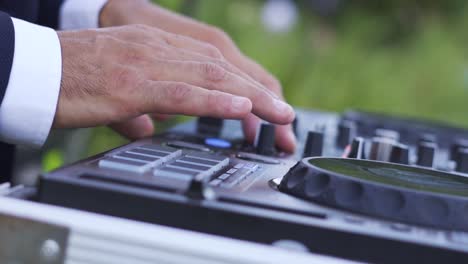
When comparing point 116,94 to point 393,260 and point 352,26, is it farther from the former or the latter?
point 352,26

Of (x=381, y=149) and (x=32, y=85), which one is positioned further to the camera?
(x=381, y=149)

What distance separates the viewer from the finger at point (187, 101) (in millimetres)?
792

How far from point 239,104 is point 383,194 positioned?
10.3 inches

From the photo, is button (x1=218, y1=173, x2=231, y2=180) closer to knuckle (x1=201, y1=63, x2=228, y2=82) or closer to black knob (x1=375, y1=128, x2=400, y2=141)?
knuckle (x1=201, y1=63, x2=228, y2=82)

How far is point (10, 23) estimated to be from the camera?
77 centimetres

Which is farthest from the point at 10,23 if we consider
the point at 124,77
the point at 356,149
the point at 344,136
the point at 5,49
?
the point at 344,136

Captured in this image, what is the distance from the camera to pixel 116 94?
0.80 m

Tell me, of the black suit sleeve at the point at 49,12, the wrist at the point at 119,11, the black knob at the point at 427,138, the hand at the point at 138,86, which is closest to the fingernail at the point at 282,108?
the hand at the point at 138,86

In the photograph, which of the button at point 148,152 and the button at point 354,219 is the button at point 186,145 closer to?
the button at point 148,152

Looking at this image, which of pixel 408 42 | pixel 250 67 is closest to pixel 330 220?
pixel 250 67

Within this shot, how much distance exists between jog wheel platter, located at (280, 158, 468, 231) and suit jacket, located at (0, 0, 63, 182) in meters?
0.33

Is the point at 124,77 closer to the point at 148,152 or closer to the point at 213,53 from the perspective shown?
the point at 148,152

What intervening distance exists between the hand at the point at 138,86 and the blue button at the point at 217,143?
0.24 feet

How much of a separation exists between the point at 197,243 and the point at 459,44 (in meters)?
3.35
